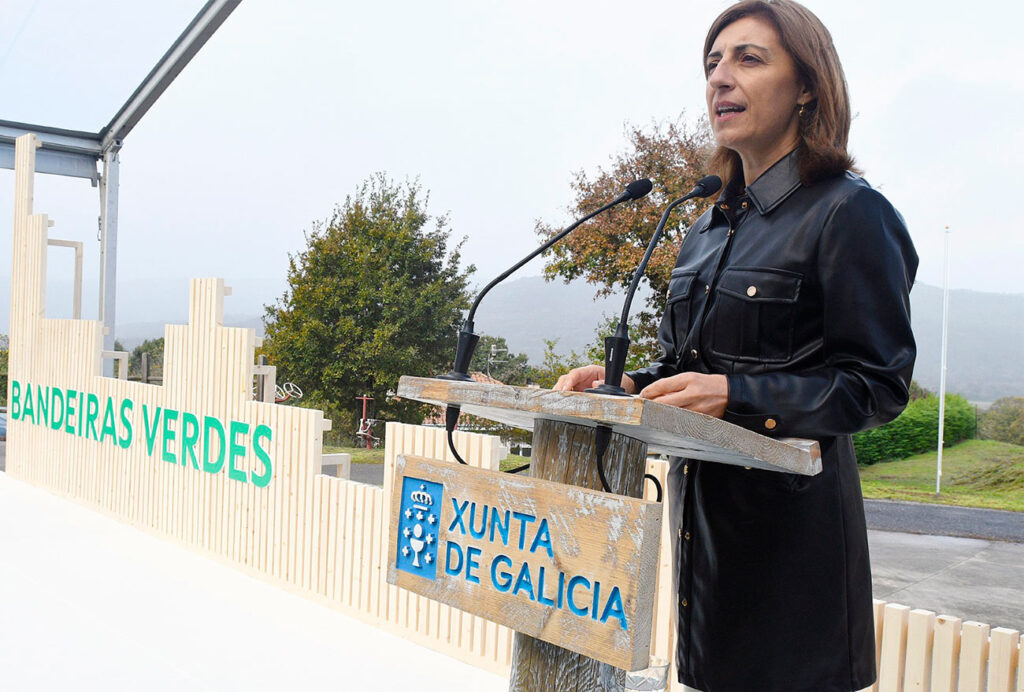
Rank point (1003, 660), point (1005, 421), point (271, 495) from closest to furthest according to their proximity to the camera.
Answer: point (1003, 660)
point (271, 495)
point (1005, 421)

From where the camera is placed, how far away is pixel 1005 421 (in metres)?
19.5

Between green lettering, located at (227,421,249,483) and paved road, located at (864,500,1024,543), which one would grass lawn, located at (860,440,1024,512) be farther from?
green lettering, located at (227,421,249,483)

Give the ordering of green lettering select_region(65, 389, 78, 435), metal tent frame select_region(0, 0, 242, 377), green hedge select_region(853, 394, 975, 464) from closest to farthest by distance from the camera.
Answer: green lettering select_region(65, 389, 78, 435) < metal tent frame select_region(0, 0, 242, 377) < green hedge select_region(853, 394, 975, 464)

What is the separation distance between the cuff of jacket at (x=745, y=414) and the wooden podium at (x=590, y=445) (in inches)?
1.8

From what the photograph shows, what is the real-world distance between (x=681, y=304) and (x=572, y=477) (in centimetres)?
36

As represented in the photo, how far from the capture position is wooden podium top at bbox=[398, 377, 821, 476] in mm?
912

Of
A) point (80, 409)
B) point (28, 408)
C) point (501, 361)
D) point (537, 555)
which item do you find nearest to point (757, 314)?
point (537, 555)

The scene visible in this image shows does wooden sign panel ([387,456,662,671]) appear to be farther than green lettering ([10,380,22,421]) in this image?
No

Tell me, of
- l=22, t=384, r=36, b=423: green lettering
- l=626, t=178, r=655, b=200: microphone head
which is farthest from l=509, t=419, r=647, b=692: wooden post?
l=22, t=384, r=36, b=423: green lettering

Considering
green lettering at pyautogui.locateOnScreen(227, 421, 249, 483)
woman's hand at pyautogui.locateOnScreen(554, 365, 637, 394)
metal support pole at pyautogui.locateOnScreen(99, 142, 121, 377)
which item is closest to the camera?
woman's hand at pyautogui.locateOnScreen(554, 365, 637, 394)

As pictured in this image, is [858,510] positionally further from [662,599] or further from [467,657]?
[467,657]

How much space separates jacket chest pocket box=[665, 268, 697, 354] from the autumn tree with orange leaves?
1044 centimetres

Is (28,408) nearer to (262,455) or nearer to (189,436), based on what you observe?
(189,436)

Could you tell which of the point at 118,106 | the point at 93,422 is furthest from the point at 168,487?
the point at 118,106
